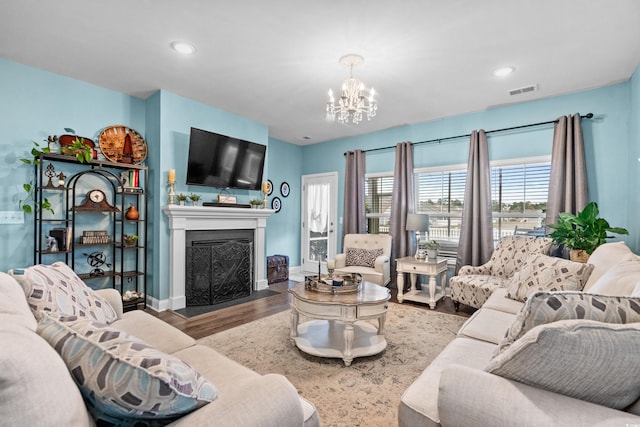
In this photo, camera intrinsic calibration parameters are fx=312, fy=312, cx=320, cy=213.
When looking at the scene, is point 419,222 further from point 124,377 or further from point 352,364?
point 124,377

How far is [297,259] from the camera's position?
6.36 metres

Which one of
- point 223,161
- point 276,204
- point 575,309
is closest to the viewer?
point 575,309

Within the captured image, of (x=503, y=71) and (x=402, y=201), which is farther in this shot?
(x=402, y=201)

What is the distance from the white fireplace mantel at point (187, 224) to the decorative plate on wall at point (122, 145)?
28.9 inches

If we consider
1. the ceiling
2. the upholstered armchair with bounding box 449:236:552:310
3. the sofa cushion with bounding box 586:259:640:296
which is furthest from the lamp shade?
the sofa cushion with bounding box 586:259:640:296

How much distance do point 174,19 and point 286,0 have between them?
900 mm

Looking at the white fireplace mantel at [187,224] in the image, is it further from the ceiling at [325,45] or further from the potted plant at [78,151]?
the ceiling at [325,45]

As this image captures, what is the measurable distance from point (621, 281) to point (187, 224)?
3.94 meters

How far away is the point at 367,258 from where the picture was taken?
4570 millimetres

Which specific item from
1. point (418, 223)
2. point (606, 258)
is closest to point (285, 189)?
point (418, 223)

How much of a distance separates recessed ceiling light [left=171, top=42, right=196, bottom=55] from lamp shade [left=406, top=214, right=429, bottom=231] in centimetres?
331

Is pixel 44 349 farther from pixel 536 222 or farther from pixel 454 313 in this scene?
pixel 536 222

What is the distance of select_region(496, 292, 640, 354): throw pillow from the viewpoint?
1022mm

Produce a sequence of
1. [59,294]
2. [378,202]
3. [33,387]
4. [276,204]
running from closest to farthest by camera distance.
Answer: [33,387] < [59,294] < [378,202] < [276,204]
